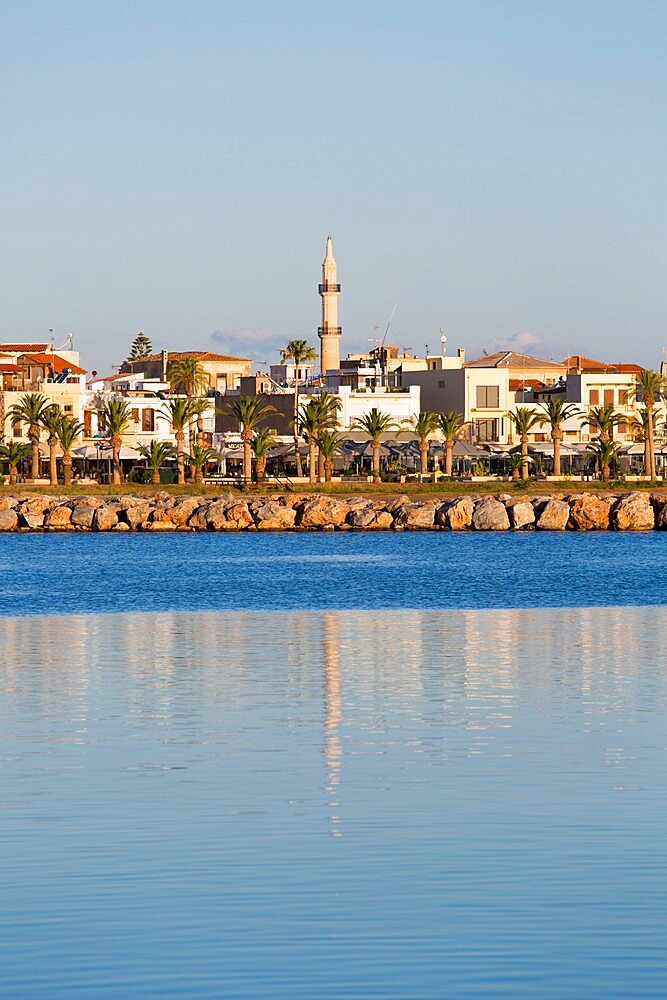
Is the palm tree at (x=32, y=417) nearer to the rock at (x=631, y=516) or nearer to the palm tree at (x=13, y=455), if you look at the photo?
the palm tree at (x=13, y=455)

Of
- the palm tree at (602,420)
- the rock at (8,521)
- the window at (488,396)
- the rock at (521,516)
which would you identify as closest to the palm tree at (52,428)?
the rock at (8,521)

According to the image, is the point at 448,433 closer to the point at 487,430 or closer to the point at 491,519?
the point at 487,430

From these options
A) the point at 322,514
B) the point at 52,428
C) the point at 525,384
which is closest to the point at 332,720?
the point at 322,514

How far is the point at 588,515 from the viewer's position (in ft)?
270

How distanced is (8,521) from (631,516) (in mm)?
32030

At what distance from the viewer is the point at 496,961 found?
29.7ft

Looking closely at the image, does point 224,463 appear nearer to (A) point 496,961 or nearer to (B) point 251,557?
(B) point 251,557

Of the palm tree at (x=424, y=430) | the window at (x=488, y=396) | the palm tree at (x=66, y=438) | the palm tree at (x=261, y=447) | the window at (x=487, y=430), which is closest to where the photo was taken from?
the palm tree at (x=261, y=447)

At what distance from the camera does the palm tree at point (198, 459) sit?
338 ft

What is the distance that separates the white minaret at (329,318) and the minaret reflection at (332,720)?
117m

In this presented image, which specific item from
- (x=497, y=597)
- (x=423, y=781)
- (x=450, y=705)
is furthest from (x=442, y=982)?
(x=497, y=597)

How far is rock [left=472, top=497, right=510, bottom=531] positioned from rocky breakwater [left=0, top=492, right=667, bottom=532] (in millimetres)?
50

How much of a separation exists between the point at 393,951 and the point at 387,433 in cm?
10809

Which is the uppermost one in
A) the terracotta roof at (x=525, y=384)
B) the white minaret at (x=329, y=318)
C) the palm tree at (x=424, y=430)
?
the white minaret at (x=329, y=318)
